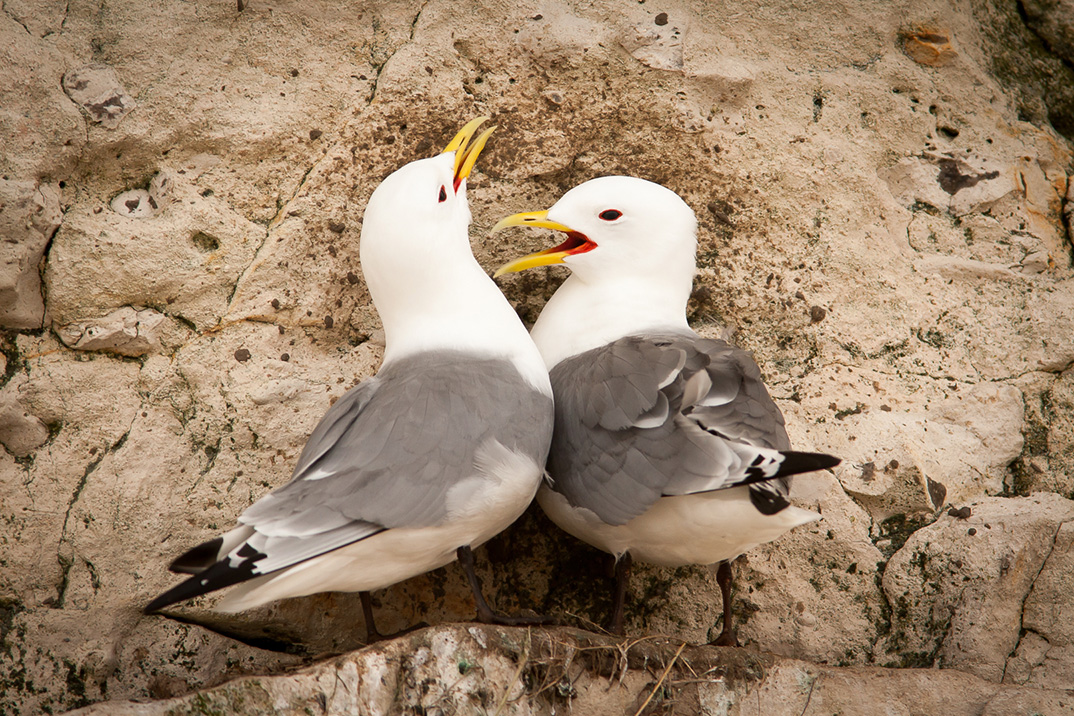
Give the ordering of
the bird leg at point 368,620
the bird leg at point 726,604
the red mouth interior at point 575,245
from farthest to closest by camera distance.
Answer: the red mouth interior at point 575,245
the bird leg at point 726,604
the bird leg at point 368,620

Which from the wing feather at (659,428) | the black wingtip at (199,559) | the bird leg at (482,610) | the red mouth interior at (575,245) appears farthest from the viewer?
the red mouth interior at (575,245)

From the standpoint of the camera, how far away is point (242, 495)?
106 inches

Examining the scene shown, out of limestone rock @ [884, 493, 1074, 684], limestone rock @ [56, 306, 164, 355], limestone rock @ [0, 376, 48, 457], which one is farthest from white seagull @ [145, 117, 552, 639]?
limestone rock @ [884, 493, 1074, 684]

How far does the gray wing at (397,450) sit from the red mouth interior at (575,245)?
1.82ft

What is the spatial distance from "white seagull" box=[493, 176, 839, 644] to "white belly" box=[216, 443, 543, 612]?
0.66ft

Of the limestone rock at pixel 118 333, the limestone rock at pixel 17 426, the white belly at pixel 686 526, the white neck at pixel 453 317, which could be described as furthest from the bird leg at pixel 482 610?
the limestone rock at pixel 17 426

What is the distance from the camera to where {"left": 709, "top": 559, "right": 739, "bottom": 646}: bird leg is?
102 inches

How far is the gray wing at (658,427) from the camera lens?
219 cm

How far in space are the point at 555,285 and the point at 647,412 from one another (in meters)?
0.95

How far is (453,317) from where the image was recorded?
101 inches

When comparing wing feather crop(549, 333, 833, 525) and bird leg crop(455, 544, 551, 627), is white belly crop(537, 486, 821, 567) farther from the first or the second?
bird leg crop(455, 544, 551, 627)

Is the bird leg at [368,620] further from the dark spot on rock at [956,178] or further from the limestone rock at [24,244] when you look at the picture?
the dark spot on rock at [956,178]

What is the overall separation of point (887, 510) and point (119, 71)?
266cm

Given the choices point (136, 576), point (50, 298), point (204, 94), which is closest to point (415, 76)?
point (204, 94)
